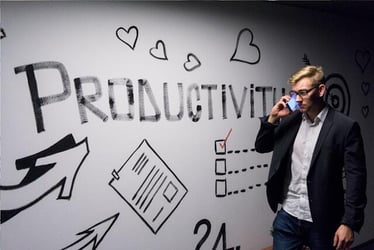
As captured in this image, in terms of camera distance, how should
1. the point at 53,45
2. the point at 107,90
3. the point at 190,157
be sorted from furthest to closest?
1. the point at 190,157
2. the point at 107,90
3. the point at 53,45

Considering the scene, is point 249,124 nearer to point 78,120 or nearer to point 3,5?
point 78,120

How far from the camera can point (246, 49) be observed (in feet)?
7.84

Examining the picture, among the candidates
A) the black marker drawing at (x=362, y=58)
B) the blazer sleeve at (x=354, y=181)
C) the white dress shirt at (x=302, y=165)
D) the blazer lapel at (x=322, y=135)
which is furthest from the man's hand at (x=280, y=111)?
the black marker drawing at (x=362, y=58)

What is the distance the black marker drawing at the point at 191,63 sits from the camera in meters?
2.14

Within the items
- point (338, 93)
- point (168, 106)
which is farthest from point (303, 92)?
point (338, 93)

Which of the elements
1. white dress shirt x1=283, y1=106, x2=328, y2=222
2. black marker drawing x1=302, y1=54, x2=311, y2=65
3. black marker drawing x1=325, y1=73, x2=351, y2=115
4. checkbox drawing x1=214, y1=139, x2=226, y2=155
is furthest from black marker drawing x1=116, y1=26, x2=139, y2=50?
black marker drawing x1=325, y1=73, x2=351, y2=115

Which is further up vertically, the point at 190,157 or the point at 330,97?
the point at 330,97

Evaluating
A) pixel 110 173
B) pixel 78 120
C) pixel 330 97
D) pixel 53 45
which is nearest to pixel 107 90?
pixel 78 120

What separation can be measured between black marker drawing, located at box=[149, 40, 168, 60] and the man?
0.75 metres

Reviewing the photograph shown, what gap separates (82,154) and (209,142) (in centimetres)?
86

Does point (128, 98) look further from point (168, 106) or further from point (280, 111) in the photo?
point (280, 111)

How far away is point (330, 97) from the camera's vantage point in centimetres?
285

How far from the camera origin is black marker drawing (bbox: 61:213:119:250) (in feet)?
6.08

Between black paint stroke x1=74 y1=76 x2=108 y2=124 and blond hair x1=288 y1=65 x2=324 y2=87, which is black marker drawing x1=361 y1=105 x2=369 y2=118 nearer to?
blond hair x1=288 y1=65 x2=324 y2=87
